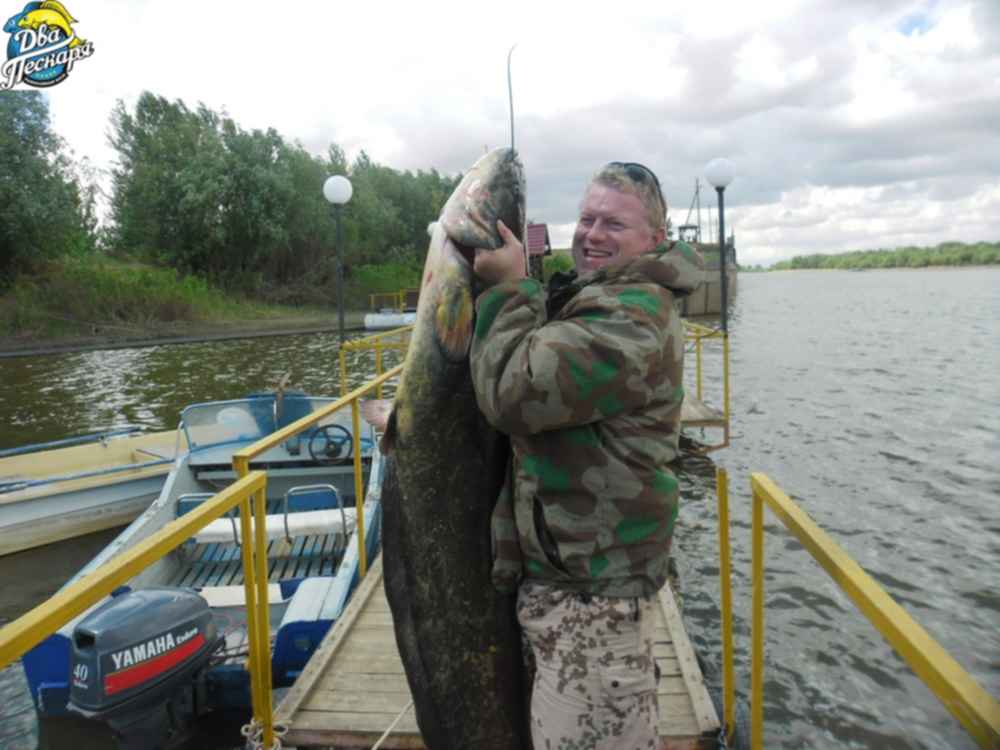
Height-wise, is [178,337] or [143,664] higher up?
[178,337]

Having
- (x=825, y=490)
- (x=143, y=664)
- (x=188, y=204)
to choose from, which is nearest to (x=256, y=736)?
(x=143, y=664)

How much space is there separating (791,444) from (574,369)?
13.2m

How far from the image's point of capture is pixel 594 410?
5.07 ft

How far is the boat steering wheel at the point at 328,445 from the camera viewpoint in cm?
853

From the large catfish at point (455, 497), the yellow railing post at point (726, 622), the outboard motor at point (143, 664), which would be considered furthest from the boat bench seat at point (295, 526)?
the large catfish at point (455, 497)

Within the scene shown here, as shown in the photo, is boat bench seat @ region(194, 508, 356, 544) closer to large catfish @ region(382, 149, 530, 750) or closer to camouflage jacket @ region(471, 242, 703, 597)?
large catfish @ region(382, 149, 530, 750)

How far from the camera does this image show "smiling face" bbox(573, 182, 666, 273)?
1.85 metres

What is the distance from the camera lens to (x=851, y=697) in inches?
240

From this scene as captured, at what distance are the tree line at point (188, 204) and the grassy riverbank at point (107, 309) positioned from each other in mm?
1677

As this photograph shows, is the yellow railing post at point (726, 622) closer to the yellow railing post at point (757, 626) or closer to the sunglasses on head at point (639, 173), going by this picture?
the yellow railing post at point (757, 626)

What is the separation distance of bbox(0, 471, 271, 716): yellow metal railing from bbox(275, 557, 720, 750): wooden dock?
1.21 feet

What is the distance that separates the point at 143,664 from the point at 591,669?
3144mm

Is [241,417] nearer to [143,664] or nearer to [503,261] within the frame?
[143,664]

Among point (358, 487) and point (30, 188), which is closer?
point (358, 487)
